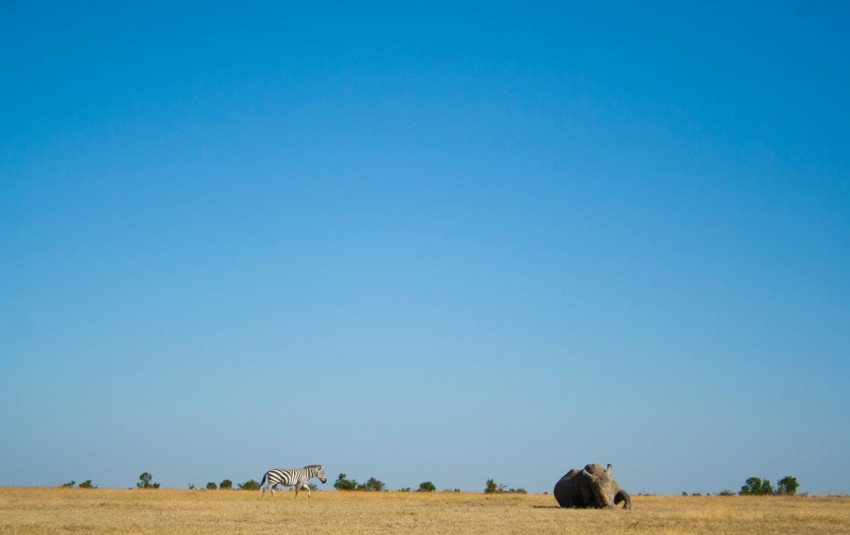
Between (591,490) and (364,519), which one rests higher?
(591,490)

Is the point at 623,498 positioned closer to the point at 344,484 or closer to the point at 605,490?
the point at 605,490

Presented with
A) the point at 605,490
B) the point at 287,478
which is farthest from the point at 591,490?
the point at 287,478

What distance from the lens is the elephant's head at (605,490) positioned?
37.6 m

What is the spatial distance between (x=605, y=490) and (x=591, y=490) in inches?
27.7

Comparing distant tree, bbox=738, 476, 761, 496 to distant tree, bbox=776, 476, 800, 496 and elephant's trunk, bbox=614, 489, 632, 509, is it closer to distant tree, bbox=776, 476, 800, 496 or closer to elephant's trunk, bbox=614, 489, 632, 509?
distant tree, bbox=776, 476, 800, 496

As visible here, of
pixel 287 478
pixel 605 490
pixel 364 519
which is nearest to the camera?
pixel 364 519

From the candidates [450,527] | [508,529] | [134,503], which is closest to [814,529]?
[508,529]

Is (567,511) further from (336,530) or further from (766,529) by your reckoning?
(336,530)

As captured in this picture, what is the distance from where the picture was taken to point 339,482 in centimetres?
7025

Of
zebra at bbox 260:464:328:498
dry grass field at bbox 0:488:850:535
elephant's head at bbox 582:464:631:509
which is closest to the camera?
dry grass field at bbox 0:488:850:535

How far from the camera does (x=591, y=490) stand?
38.0 m

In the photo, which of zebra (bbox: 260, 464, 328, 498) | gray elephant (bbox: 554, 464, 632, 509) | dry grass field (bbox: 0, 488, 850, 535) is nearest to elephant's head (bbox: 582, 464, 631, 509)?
gray elephant (bbox: 554, 464, 632, 509)

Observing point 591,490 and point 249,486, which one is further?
point 249,486

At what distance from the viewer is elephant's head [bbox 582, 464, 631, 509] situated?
37594 millimetres
